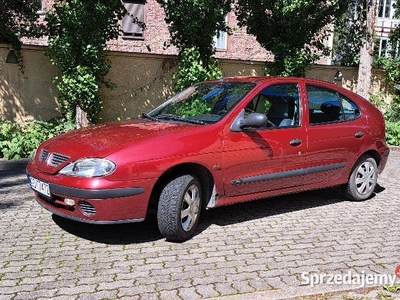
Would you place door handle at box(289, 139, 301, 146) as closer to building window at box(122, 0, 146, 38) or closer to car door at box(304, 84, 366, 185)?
car door at box(304, 84, 366, 185)

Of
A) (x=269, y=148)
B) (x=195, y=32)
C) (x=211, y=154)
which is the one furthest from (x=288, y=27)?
(x=211, y=154)

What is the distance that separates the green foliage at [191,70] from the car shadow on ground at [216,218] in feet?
16.0

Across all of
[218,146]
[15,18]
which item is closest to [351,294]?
[218,146]

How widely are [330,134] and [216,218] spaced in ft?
5.94

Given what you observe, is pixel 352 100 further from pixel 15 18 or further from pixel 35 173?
pixel 15 18

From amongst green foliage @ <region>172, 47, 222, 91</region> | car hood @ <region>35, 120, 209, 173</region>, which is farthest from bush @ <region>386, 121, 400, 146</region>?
car hood @ <region>35, 120, 209, 173</region>

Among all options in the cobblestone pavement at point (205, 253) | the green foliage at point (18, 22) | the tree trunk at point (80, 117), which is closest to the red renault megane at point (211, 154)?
the cobblestone pavement at point (205, 253)

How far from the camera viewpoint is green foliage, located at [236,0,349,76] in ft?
37.6

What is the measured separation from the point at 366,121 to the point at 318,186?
1258mm

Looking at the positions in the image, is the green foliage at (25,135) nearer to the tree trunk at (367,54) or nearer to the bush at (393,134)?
the tree trunk at (367,54)

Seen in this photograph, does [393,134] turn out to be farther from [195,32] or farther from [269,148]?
[269,148]

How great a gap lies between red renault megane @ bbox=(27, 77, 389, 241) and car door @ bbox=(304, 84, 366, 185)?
1cm

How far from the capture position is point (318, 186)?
5637 mm

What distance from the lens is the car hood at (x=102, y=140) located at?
13.4 ft
